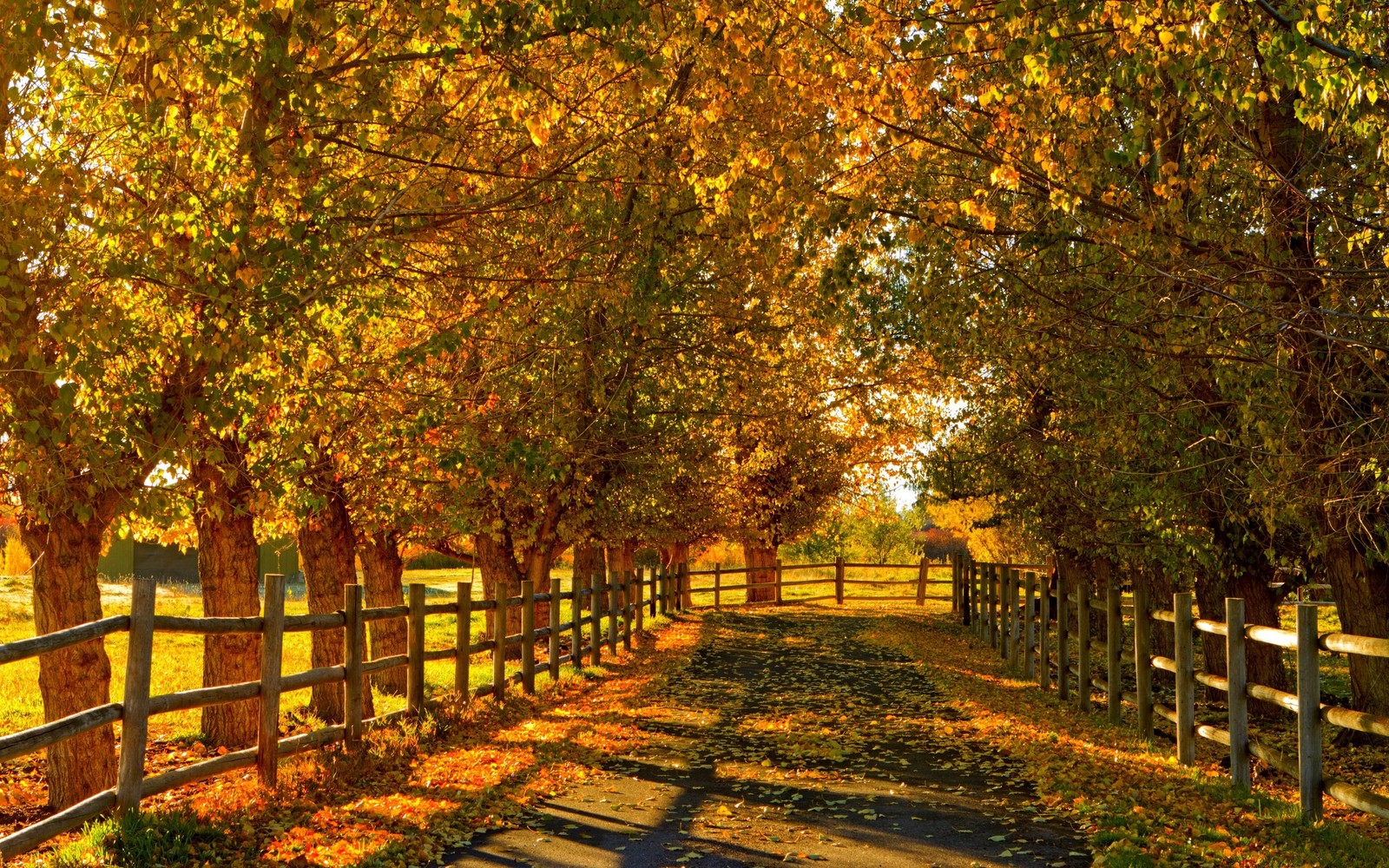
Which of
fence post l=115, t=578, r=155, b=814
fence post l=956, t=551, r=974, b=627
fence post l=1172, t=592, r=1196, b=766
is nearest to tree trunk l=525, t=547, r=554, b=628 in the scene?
fence post l=956, t=551, r=974, b=627

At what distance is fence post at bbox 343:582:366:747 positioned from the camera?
10.4 meters

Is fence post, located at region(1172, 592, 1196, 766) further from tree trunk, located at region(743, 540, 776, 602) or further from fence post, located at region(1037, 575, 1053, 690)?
tree trunk, located at region(743, 540, 776, 602)

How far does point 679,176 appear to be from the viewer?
477 inches

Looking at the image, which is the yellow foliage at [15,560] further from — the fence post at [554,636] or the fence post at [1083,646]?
the fence post at [1083,646]

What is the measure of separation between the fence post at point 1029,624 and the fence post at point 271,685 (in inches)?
480

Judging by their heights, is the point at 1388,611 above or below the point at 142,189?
below

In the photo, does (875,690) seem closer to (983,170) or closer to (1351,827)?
(983,170)

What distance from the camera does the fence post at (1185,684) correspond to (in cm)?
1081

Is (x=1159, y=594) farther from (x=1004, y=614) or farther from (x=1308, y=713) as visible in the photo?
(x=1308, y=713)

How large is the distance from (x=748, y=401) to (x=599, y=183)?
32.0 ft

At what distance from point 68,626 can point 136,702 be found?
3.78 meters

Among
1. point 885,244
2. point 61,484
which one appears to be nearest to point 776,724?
point 885,244

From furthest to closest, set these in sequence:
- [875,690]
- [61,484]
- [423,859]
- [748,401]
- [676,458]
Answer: [676,458], [748,401], [875,690], [61,484], [423,859]

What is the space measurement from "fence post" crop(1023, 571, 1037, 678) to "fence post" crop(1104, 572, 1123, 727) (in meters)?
4.89
